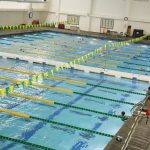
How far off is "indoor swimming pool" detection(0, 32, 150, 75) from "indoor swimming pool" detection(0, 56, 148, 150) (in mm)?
1783

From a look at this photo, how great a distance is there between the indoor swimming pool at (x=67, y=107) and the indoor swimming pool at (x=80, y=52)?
1.78 metres

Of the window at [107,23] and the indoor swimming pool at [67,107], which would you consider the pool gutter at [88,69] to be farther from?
the window at [107,23]

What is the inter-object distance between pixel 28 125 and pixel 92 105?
2.11m

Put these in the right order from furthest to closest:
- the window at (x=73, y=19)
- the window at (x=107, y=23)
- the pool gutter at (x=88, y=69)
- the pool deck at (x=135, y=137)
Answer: the window at (x=73, y=19), the window at (x=107, y=23), the pool gutter at (x=88, y=69), the pool deck at (x=135, y=137)

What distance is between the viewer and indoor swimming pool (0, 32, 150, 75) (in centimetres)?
1273

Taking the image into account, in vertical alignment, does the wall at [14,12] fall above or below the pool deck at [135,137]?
above

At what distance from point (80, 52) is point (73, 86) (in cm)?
572

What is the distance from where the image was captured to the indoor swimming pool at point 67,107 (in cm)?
599

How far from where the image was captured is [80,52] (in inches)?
587

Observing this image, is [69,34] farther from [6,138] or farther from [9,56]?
[6,138]

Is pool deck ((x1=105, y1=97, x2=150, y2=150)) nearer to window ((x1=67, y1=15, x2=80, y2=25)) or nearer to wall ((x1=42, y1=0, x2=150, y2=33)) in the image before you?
wall ((x1=42, y1=0, x2=150, y2=33))

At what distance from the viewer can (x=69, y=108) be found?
24.8 ft

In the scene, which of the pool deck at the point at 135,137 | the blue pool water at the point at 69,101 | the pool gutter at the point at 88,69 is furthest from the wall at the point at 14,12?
the pool deck at the point at 135,137

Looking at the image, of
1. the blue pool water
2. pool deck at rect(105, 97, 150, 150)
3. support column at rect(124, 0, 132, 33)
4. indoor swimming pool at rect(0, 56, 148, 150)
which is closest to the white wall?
support column at rect(124, 0, 132, 33)
